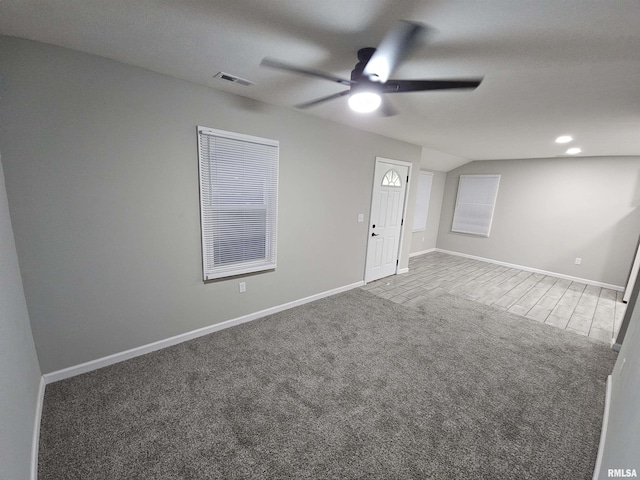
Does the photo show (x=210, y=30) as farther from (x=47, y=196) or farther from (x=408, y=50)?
(x=47, y=196)

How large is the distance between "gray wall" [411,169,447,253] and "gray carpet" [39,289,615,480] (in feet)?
12.6

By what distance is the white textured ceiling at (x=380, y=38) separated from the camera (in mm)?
1206

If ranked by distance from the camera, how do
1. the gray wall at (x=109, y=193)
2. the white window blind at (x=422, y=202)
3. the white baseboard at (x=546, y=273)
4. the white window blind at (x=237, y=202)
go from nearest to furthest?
1. the gray wall at (x=109, y=193)
2. the white window blind at (x=237, y=202)
3. the white baseboard at (x=546, y=273)
4. the white window blind at (x=422, y=202)

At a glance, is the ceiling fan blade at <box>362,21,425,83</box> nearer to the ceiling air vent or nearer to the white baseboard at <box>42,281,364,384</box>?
the ceiling air vent

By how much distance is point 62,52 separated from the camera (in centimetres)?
171

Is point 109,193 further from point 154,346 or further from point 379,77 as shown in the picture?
point 379,77

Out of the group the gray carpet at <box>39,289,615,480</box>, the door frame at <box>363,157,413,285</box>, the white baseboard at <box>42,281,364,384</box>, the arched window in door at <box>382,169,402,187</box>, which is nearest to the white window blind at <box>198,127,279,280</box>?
the white baseboard at <box>42,281,364,384</box>

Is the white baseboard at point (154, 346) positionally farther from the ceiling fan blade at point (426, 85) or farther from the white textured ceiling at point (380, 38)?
the ceiling fan blade at point (426, 85)

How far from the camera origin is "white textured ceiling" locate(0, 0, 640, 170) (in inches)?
47.5

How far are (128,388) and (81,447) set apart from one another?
0.46m

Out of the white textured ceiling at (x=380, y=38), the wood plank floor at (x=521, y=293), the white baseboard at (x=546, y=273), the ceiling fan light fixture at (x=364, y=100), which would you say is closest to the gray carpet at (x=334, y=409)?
the wood plank floor at (x=521, y=293)

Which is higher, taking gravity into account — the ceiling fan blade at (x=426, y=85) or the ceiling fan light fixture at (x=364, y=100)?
the ceiling fan blade at (x=426, y=85)

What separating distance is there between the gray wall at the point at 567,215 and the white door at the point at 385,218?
9.77 feet

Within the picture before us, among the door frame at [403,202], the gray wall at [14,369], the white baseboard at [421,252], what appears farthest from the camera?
the white baseboard at [421,252]
